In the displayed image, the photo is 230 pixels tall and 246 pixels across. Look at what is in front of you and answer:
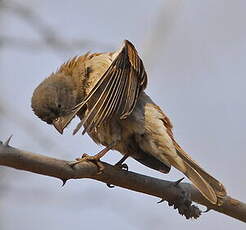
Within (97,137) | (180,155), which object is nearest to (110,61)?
(97,137)

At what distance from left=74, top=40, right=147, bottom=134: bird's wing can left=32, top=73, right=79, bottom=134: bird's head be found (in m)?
0.16

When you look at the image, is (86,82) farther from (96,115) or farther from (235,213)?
(235,213)

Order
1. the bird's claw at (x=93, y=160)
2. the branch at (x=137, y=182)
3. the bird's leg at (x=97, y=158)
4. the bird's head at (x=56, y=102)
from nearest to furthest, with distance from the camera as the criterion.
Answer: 1. the branch at (x=137, y=182)
2. the bird's claw at (x=93, y=160)
3. the bird's leg at (x=97, y=158)
4. the bird's head at (x=56, y=102)

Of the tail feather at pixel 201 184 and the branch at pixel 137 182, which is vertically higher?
the branch at pixel 137 182

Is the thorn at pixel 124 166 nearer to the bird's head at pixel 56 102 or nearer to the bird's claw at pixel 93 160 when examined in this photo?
the bird's claw at pixel 93 160

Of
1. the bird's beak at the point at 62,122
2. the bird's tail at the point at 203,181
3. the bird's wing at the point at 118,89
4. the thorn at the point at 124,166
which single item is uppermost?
the bird's wing at the point at 118,89

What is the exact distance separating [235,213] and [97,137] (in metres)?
1.22

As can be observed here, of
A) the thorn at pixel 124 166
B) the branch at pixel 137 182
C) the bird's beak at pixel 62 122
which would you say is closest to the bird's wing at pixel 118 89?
the bird's beak at pixel 62 122

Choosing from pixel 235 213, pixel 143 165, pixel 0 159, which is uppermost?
pixel 0 159

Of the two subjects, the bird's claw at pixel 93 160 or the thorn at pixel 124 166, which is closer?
the bird's claw at pixel 93 160

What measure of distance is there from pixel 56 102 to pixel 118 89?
51cm

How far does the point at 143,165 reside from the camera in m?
4.05

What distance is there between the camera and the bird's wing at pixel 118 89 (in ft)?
11.9

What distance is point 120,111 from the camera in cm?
379
